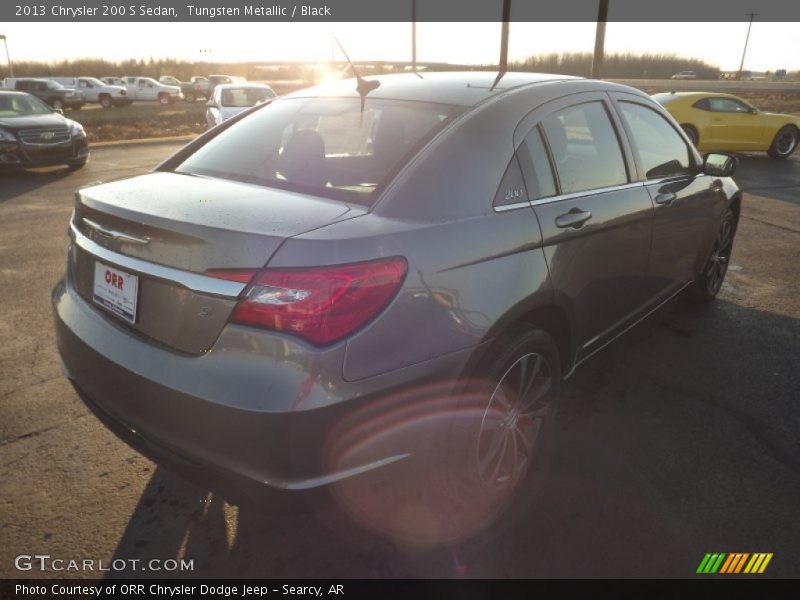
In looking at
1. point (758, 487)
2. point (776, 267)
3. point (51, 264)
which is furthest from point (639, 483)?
point (51, 264)

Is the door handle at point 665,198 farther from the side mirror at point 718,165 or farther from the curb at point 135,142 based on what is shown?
the curb at point 135,142

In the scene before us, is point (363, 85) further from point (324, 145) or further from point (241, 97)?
point (241, 97)

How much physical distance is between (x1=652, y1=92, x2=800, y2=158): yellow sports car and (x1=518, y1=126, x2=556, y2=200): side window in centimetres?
1192

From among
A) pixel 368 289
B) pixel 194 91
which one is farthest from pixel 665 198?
pixel 194 91

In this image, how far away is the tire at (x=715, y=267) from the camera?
447 centimetres

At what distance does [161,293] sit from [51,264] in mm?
4430

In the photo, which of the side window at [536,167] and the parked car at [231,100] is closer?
the side window at [536,167]

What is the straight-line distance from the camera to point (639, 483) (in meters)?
2.62

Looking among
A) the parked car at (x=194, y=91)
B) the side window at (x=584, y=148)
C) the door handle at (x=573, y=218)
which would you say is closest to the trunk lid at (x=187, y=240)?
the door handle at (x=573, y=218)

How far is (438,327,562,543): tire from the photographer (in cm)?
213

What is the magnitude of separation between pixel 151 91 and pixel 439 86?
43.7m

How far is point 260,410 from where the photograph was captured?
165 centimetres

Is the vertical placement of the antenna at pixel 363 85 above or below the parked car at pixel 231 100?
above

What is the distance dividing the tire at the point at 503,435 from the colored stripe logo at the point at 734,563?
2.28 feet
